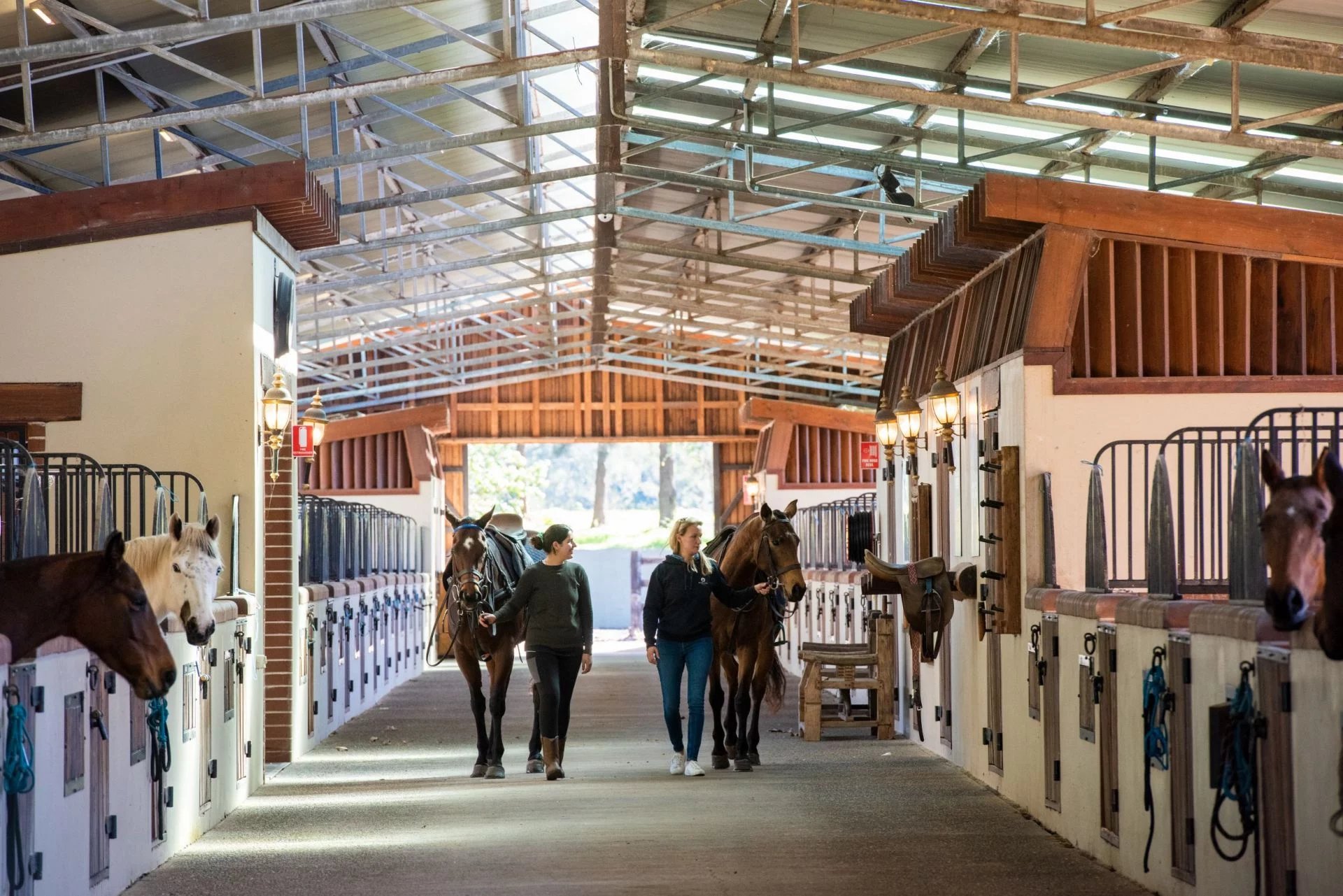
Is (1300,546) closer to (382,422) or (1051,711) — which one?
(1051,711)

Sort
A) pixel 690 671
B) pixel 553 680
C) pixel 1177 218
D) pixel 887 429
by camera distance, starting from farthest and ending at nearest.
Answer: pixel 887 429
pixel 690 671
pixel 553 680
pixel 1177 218

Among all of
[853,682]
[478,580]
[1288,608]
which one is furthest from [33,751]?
[853,682]

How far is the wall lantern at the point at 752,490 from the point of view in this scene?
25.4m

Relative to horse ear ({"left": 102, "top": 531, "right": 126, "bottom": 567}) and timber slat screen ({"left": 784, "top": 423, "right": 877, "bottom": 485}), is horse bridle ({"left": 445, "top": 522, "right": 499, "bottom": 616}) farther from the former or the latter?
timber slat screen ({"left": 784, "top": 423, "right": 877, "bottom": 485})

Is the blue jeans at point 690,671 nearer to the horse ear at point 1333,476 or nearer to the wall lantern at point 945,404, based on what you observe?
the wall lantern at point 945,404

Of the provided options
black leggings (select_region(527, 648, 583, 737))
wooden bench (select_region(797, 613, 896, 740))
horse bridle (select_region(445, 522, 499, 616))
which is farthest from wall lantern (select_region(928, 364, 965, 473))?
horse bridle (select_region(445, 522, 499, 616))

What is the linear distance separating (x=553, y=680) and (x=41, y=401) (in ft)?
11.6

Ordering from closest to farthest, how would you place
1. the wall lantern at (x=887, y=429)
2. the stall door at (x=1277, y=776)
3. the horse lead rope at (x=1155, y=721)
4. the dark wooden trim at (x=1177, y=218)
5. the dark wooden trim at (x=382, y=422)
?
the stall door at (x=1277, y=776) < the horse lead rope at (x=1155, y=721) < the dark wooden trim at (x=1177, y=218) < the wall lantern at (x=887, y=429) < the dark wooden trim at (x=382, y=422)

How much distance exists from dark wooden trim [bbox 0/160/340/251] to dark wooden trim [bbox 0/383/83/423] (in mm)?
890

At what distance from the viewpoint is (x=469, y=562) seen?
9344 millimetres

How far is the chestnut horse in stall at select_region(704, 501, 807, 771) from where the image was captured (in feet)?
31.4

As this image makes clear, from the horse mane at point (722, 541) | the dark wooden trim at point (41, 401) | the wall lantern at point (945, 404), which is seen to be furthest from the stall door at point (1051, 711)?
the dark wooden trim at point (41, 401)

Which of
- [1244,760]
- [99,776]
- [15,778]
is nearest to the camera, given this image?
[15,778]

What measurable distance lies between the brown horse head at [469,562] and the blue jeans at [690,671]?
1187 millimetres
